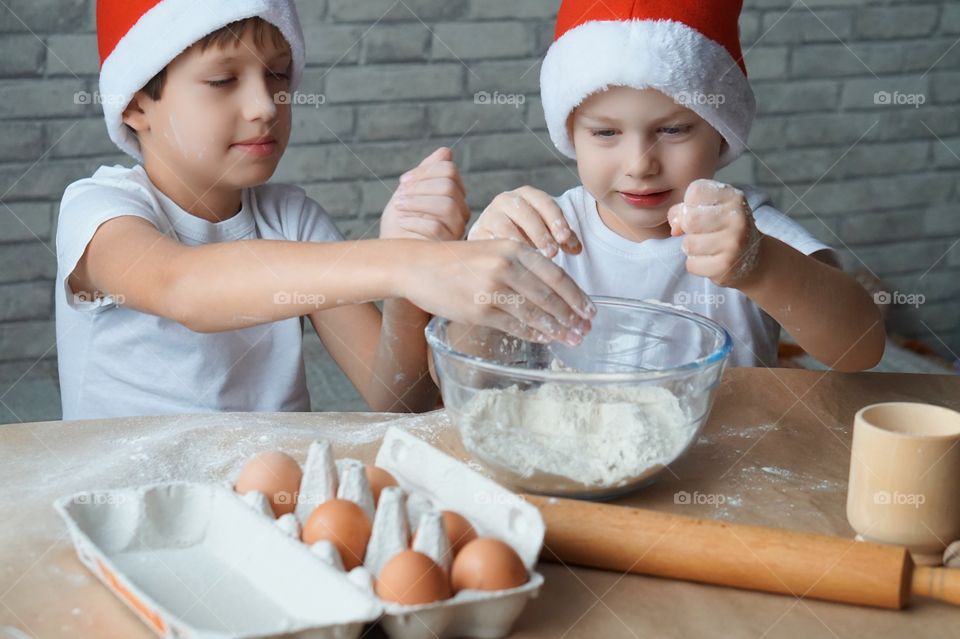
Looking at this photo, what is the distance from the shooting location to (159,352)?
1.58 meters

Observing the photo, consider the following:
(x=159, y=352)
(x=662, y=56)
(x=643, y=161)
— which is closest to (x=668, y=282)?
(x=643, y=161)

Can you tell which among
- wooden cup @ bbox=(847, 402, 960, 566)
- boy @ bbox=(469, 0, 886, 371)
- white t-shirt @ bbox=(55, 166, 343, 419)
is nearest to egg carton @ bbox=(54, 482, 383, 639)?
wooden cup @ bbox=(847, 402, 960, 566)

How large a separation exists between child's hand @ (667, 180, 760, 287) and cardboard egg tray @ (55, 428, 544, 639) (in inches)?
15.3

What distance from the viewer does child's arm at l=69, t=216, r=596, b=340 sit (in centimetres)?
100

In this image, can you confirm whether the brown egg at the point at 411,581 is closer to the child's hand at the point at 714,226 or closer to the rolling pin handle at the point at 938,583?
the rolling pin handle at the point at 938,583

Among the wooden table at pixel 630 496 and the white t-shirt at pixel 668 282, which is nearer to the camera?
the wooden table at pixel 630 496

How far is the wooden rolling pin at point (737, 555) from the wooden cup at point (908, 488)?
0.06 metres

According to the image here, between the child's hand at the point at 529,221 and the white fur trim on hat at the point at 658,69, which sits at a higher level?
the white fur trim on hat at the point at 658,69

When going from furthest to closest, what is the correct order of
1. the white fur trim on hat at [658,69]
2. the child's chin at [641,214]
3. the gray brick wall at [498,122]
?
the gray brick wall at [498,122]
the child's chin at [641,214]
the white fur trim on hat at [658,69]

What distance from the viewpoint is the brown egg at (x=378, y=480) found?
2.97ft

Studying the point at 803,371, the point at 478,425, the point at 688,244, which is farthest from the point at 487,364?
the point at 803,371

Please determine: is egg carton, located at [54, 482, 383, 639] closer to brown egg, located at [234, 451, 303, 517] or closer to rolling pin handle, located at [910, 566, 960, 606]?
brown egg, located at [234, 451, 303, 517]

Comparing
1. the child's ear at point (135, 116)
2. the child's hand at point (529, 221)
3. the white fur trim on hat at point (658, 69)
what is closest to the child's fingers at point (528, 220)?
the child's hand at point (529, 221)

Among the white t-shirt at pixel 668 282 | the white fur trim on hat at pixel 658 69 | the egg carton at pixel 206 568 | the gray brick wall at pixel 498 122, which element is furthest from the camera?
the gray brick wall at pixel 498 122
